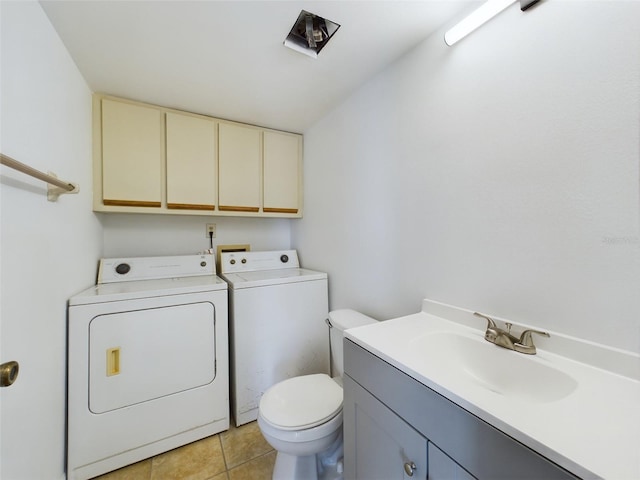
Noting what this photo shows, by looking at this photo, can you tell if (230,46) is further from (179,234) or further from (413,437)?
(413,437)

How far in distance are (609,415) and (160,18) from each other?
2066mm

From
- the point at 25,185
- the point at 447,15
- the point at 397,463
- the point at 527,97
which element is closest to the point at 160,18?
the point at 25,185

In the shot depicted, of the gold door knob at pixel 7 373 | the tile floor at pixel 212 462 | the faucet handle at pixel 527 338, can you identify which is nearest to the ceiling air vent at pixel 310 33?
the faucet handle at pixel 527 338

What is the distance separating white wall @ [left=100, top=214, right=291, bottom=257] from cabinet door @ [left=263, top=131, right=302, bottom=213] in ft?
1.13

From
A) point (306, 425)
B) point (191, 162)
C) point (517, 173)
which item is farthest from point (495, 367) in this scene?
point (191, 162)

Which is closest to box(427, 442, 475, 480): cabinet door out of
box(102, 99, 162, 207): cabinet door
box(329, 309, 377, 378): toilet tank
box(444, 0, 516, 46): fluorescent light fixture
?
box(329, 309, 377, 378): toilet tank

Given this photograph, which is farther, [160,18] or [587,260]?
[160,18]

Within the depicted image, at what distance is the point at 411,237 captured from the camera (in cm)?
135

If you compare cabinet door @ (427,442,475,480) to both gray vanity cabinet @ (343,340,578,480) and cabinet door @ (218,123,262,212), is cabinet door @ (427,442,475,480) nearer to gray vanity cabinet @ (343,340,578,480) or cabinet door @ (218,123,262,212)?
gray vanity cabinet @ (343,340,578,480)

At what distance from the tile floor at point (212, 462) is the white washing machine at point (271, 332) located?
0.18 metres

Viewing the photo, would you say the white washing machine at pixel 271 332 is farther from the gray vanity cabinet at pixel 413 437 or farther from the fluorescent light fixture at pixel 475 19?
the fluorescent light fixture at pixel 475 19

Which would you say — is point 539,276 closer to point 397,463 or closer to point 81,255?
point 397,463

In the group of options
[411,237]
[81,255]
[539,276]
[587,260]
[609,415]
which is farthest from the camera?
[81,255]

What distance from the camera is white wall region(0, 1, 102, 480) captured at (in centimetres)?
86
